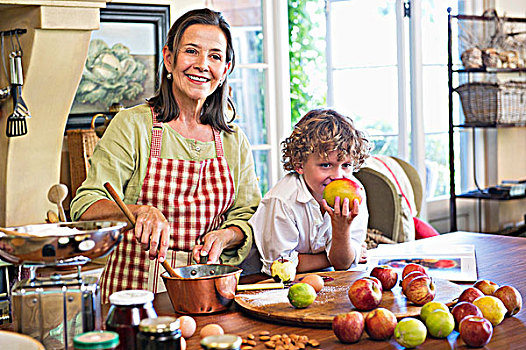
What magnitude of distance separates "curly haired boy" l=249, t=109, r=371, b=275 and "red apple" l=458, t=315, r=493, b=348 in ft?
2.07

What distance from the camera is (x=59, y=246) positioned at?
107cm

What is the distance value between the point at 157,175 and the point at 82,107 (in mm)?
1937

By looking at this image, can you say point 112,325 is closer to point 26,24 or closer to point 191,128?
point 191,128

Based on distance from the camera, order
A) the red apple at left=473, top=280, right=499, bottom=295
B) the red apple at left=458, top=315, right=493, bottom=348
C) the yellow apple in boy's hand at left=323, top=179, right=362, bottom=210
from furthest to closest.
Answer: the yellow apple in boy's hand at left=323, top=179, right=362, bottom=210
the red apple at left=473, top=280, right=499, bottom=295
the red apple at left=458, top=315, right=493, bottom=348

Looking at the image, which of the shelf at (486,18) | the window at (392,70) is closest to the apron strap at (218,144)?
the window at (392,70)

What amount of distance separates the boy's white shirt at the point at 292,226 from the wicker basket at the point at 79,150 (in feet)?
5.67

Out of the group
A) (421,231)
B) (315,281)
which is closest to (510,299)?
(315,281)

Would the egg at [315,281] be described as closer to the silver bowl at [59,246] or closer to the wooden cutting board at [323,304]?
the wooden cutting board at [323,304]

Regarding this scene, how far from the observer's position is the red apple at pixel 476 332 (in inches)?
A: 50.6

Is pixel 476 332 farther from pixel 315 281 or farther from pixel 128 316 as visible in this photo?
pixel 128 316

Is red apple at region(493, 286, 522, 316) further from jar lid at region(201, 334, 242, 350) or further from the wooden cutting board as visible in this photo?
jar lid at region(201, 334, 242, 350)

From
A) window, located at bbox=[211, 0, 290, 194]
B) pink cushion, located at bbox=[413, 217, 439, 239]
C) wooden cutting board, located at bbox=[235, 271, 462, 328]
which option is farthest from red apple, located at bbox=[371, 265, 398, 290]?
window, located at bbox=[211, 0, 290, 194]

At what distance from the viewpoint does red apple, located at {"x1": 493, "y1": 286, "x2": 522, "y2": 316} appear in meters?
1.47

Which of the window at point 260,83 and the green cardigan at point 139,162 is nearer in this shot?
the green cardigan at point 139,162
